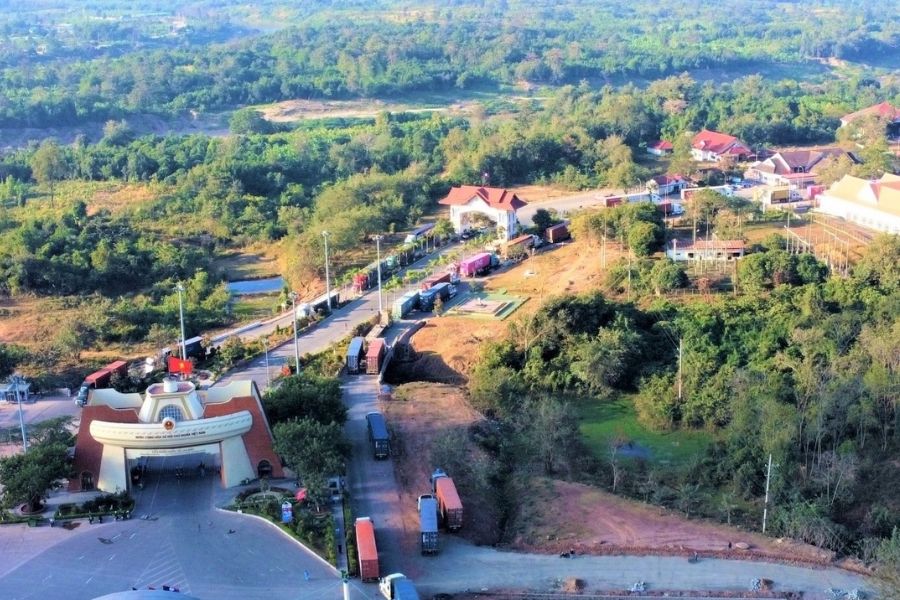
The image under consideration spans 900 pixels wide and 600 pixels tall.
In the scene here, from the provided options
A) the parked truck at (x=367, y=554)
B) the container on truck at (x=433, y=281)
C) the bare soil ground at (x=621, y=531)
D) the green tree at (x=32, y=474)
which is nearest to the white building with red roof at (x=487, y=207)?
the container on truck at (x=433, y=281)

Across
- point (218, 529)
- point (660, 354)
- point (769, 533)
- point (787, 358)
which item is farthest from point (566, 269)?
point (218, 529)

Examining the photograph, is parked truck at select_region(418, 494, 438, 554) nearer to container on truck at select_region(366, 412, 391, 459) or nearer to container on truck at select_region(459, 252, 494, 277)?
container on truck at select_region(366, 412, 391, 459)

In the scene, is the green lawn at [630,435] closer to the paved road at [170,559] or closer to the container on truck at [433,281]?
the container on truck at [433,281]

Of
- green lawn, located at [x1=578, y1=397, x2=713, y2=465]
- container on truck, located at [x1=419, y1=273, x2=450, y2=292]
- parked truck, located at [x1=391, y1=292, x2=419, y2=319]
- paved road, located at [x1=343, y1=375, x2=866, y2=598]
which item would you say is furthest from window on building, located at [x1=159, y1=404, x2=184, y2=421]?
container on truck, located at [x1=419, y1=273, x2=450, y2=292]

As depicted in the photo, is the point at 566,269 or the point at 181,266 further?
the point at 181,266

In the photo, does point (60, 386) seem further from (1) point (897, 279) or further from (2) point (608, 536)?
(1) point (897, 279)

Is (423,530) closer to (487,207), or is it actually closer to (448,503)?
(448,503)
